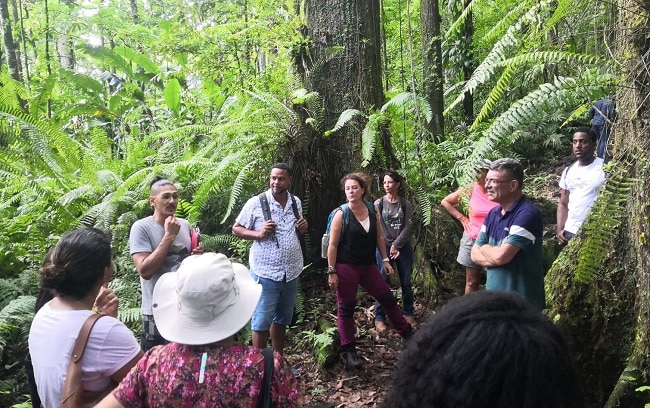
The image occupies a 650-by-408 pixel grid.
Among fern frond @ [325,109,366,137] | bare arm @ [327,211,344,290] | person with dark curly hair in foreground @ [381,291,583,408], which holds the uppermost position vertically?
fern frond @ [325,109,366,137]

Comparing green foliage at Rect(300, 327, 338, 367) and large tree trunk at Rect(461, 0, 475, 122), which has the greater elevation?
large tree trunk at Rect(461, 0, 475, 122)

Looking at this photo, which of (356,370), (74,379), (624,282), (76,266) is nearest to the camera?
(74,379)

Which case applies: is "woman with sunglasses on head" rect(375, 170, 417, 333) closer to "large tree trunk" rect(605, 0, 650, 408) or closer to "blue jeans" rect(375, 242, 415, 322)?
"blue jeans" rect(375, 242, 415, 322)

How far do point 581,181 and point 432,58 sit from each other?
495 centimetres

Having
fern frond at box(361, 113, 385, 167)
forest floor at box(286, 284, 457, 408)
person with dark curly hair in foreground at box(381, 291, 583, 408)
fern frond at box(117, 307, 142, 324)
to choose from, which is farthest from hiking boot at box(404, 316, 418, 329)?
person with dark curly hair in foreground at box(381, 291, 583, 408)

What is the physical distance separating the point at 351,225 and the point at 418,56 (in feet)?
21.7

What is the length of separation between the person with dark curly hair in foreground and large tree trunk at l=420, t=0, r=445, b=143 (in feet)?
25.1

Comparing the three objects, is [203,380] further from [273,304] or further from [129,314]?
[129,314]

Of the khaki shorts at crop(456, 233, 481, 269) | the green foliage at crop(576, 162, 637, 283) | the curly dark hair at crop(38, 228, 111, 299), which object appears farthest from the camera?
the khaki shorts at crop(456, 233, 481, 269)

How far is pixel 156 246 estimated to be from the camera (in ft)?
12.6

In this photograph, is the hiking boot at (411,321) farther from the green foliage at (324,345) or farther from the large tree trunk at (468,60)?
the large tree trunk at (468,60)

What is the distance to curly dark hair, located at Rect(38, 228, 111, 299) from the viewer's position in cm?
229

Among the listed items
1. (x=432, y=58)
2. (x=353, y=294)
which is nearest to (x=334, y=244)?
(x=353, y=294)

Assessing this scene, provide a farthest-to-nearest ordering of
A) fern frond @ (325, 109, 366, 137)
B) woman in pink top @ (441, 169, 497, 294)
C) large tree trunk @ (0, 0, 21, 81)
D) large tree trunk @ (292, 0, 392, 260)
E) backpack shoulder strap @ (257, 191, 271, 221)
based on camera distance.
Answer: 1. large tree trunk @ (0, 0, 21, 81)
2. large tree trunk @ (292, 0, 392, 260)
3. fern frond @ (325, 109, 366, 137)
4. woman in pink top @ (441, 169, 497, 294)
5. backpack shoulder strap @ (257, 191, 271, 221)
